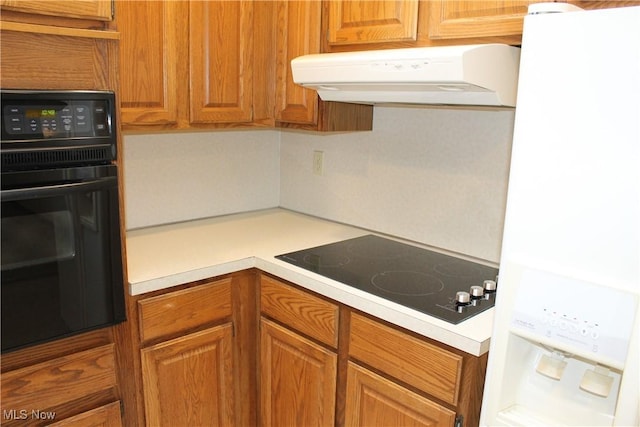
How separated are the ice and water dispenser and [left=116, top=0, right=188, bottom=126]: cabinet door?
49.2 inches

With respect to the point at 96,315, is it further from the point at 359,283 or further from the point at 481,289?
the point at 481,289

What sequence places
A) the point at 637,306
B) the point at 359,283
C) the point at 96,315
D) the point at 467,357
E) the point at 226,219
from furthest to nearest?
the point at 226,219
the point at 359,283
the point at 96,315
the point at 467,357
the point at 637,306

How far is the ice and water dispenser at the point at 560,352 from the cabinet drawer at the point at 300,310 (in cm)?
57

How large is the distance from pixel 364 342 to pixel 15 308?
3.04 feet

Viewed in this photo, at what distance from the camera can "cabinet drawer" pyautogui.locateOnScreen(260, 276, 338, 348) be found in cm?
165

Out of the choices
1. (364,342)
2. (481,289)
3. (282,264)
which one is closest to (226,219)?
(282,264)

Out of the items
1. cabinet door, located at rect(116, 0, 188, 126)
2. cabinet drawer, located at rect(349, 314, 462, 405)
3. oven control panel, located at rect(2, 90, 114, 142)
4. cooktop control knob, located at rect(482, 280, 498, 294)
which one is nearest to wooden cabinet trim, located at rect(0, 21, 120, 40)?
oven control panel, located at rect(2, 90, 114, 142)

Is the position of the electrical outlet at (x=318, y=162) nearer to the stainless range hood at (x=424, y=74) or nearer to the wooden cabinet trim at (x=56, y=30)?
the stainless range hood at (x=424, y=74)

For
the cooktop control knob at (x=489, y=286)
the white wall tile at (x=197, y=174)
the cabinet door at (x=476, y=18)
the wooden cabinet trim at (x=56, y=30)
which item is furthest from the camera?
the white wall tile at (x=197, y=174)

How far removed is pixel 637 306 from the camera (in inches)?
37.1

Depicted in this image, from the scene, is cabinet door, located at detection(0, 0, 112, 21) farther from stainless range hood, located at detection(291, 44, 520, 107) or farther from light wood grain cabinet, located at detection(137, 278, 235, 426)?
light wood grain cabinet, located at detection(137, 278, 235, 426)

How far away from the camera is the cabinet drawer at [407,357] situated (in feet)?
4.47

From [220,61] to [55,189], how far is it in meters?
0.81

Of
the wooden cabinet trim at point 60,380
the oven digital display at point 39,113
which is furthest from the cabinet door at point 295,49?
the wooden cabinet trim at point 60,380
